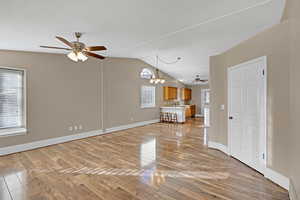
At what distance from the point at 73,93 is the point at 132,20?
10.9 feet

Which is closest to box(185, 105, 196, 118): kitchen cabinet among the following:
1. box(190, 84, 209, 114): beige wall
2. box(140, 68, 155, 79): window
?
box(190, 84, 209, 114): beige wall

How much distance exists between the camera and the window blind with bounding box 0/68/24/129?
4.00m

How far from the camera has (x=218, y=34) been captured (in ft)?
12.3

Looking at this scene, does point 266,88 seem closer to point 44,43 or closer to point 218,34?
point 218,34

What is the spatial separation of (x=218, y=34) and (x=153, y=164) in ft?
10.5

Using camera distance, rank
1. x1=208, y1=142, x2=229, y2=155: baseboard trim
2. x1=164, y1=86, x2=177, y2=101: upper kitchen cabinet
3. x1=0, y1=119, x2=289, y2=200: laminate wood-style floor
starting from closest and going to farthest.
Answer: x1=0, y1=119, x2=289, y2=200: laminate wood-style floor
x1=208, y1=142, x2=229, y2=155: baseboard trim
x1=164, y1=86, x2=177, y2=101: upper kitchen cabinet

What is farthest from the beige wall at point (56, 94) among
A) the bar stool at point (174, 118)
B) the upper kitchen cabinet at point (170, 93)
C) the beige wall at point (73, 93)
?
the upper kitchen cabinet at point (170, 93)

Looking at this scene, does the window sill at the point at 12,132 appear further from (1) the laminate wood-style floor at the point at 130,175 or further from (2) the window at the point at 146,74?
(2) the window at the point at 146,74

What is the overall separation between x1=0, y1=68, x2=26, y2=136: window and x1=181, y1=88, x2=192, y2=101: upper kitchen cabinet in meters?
8.89

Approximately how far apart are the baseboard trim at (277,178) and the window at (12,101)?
5418 millimetres

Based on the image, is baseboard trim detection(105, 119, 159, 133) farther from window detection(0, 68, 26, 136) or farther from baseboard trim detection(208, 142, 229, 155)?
baseboard trim detection(208, 142, 229, 155)

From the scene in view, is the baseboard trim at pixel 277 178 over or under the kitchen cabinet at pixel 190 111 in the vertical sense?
under

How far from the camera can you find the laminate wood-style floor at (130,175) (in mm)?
2236

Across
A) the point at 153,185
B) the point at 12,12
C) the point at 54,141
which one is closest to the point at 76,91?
the point at 54,141
